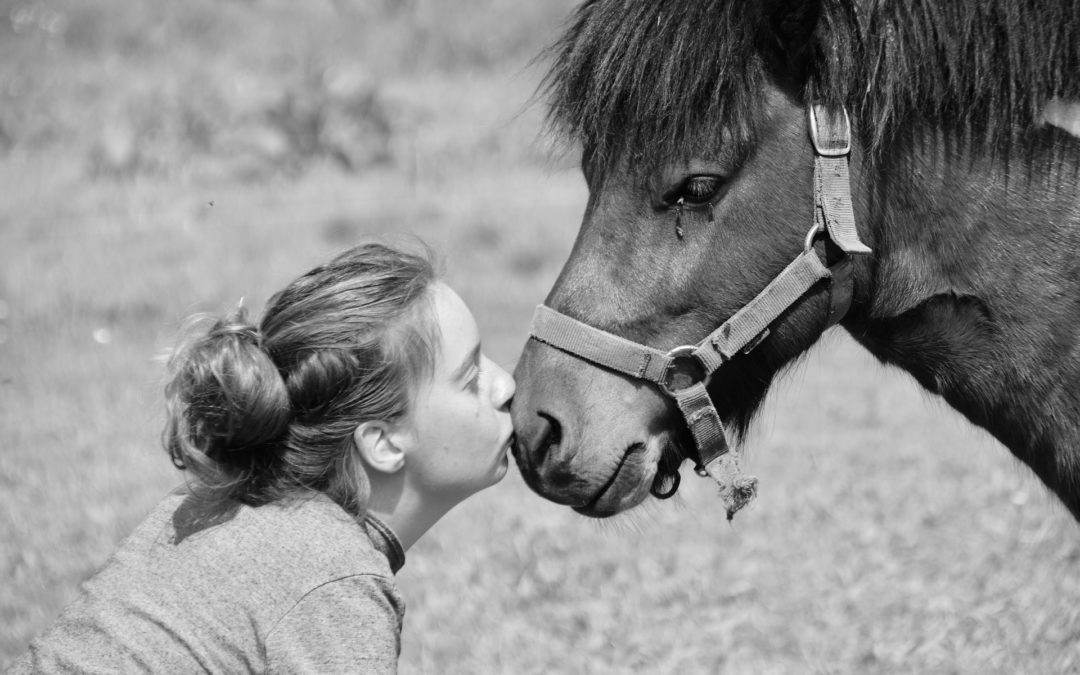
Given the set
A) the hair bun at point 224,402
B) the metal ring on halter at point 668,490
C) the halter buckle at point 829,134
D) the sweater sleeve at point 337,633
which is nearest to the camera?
the sweater sleeve at point 337,633

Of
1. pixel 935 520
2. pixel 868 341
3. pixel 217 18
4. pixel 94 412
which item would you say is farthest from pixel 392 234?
pixel 217 18

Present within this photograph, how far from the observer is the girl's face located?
7.78 ft

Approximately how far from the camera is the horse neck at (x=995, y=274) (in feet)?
7.45

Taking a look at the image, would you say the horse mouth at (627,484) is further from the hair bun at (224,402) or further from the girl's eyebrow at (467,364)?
the hair bun at (224,402)

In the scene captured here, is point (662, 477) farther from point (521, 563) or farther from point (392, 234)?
point (521, 563)

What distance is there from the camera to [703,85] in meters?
2.28

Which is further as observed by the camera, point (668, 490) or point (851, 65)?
point (668, 490)

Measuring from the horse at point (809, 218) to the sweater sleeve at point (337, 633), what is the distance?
1.61ft

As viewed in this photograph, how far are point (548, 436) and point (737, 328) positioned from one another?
44 cm

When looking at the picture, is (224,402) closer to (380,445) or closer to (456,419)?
(380,445)

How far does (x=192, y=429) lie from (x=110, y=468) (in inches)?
117

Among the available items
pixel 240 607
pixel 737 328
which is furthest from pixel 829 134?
pixel 240 607

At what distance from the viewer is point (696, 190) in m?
2.33

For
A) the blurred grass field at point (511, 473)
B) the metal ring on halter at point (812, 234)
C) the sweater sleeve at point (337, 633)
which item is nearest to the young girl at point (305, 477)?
the sweater sleeve at point (337, 633)
